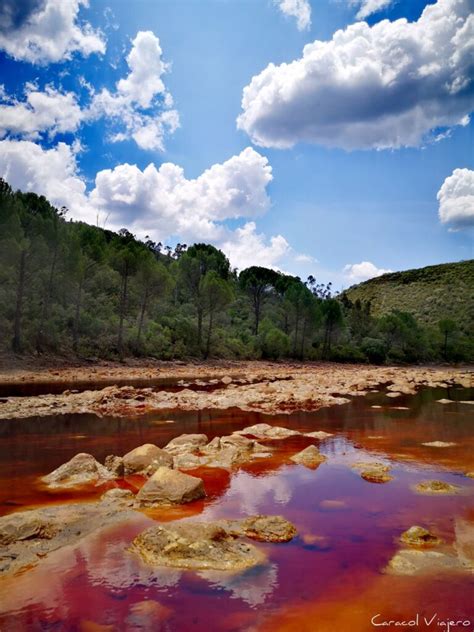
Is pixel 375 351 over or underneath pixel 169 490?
over

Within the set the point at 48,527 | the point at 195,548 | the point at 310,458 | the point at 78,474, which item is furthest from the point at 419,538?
the point at 78,474

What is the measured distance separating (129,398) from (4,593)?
14768 mm

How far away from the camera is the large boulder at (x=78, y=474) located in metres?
7.55

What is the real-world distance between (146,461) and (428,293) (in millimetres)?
118082

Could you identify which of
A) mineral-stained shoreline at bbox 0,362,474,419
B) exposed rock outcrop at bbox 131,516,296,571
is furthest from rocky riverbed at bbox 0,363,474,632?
mineral-stained shoreline at bbox 0,362,474,419

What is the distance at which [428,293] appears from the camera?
113188 mm

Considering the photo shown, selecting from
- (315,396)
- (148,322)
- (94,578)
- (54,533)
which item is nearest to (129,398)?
(315,396)

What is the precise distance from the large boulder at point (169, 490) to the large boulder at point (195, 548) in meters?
1.26

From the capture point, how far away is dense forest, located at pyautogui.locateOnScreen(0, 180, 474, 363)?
33.8 meters

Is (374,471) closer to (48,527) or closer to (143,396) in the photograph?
(48,527)

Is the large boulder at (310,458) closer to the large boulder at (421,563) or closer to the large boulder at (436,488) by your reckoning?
the large boulder at (436,488)

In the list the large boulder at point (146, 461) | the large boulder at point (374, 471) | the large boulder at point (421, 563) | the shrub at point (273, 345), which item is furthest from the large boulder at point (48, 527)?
the shrub at point (273, 345)

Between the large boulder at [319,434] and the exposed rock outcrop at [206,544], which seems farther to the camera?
the large boulder at [319,434]

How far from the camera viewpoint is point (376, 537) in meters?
5.39
